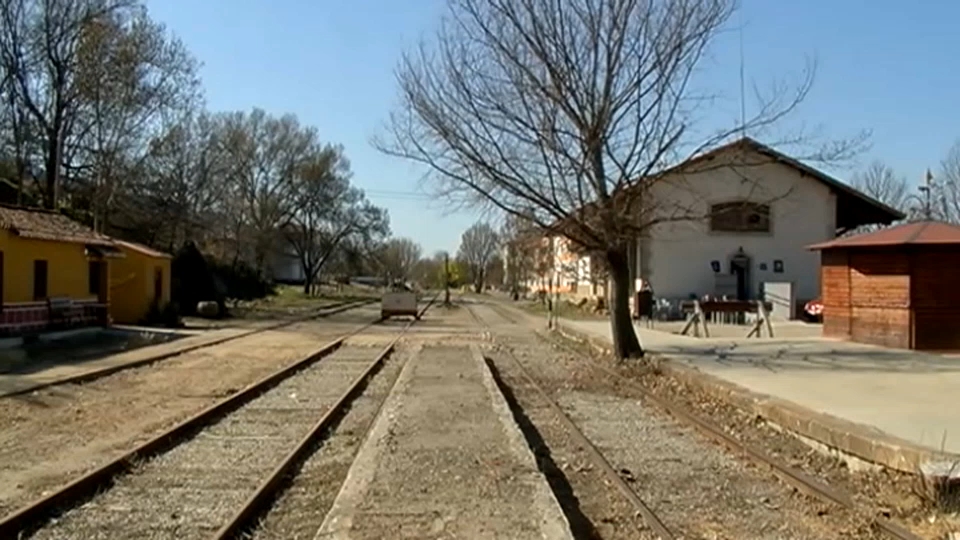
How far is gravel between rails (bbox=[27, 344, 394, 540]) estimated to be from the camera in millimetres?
7676

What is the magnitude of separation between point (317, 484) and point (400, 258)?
142 m

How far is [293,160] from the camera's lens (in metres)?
77.5

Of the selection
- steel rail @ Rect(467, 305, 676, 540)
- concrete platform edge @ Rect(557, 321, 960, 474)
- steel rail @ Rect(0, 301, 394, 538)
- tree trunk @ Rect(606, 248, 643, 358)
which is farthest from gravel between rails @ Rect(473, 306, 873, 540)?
tree trunk @ Rect(606, 248, 643, 358)

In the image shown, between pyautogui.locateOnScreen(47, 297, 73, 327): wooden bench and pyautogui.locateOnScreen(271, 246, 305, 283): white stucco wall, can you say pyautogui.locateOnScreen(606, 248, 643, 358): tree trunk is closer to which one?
pyautogui.locateOnScreen(47, 297, 73, 327): wooden bench

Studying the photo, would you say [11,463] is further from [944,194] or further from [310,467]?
[944,194]

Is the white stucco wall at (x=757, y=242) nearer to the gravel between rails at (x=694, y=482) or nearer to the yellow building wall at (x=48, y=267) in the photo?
the yellow building wall at (x=48, y=267)

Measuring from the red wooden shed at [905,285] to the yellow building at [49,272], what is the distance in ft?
67.5

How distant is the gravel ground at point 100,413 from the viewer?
33.1ft

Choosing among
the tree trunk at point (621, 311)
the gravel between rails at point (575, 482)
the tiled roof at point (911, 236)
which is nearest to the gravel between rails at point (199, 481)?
the gravel between rails at point (575, 482)

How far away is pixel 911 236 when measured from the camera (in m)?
21.7

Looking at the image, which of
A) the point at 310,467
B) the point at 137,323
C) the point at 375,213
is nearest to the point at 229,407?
the point at 310,467

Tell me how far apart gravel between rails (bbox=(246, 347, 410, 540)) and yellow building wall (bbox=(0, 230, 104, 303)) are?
1531 cm

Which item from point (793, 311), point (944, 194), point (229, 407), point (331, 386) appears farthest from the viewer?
point (944, 194)

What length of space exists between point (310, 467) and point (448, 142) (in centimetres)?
1284
